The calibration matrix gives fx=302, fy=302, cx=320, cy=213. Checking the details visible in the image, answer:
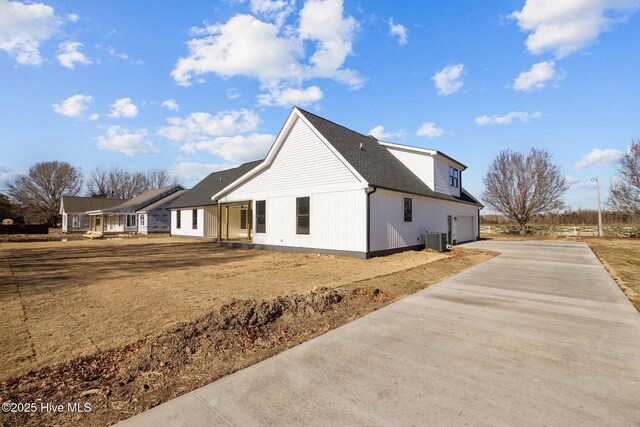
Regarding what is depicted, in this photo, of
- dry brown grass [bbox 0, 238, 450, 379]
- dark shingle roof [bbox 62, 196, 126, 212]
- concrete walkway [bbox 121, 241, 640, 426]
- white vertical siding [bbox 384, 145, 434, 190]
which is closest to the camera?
concrete walkway [bbox 121, 241, 640, 426]

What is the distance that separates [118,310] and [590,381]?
23.6ft

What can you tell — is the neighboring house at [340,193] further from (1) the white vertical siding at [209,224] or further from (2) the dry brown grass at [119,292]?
(1) the white vertical siding at [209,224]

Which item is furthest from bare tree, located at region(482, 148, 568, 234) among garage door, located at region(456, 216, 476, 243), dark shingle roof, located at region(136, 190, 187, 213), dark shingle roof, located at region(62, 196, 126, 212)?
dark shingle roof, located at region(62, 196, 126, 212)

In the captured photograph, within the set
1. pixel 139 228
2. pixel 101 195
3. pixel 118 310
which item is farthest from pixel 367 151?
pixel 101 195

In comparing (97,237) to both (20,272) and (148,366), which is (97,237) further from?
(148,366)

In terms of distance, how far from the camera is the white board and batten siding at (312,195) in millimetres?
13696

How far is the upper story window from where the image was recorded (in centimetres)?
2215

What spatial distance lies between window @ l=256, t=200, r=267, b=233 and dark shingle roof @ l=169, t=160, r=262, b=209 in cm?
863

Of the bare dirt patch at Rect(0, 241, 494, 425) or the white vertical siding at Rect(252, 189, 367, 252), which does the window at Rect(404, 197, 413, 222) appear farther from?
the bare dirt patch at Rect(0, 241, 494, 425)

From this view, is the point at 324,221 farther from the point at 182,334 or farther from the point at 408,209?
the point at 182,334

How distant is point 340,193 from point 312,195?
1694 mm

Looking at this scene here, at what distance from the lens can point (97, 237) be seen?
28203mm

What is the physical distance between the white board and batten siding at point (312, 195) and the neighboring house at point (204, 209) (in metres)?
7.09

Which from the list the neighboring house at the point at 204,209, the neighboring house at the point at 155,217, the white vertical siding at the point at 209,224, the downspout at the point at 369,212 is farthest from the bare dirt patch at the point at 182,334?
the neighboring house at the point at 155,217
